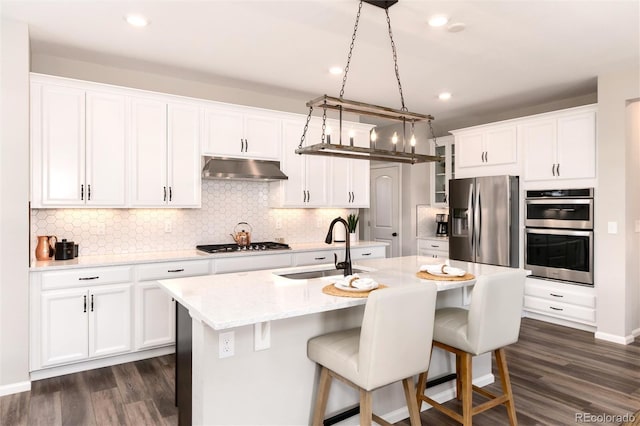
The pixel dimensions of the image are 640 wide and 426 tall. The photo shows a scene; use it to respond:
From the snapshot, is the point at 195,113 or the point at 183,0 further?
the point at 195,113

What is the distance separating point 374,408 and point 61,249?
2881 mm

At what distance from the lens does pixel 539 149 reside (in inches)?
194

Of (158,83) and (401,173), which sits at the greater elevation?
(158,83)

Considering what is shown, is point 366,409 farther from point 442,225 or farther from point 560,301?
point 442,225

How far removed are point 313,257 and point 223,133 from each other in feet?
5.58

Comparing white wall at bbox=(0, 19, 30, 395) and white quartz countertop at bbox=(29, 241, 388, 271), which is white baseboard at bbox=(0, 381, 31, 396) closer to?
white wall at bbox=(0, 19, 30, 395)

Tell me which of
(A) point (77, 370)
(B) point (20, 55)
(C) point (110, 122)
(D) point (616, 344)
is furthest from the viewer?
(D) point (616, 344)

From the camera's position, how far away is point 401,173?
7039 mm

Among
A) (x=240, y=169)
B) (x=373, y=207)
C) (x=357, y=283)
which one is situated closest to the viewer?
(x=357, y=283)

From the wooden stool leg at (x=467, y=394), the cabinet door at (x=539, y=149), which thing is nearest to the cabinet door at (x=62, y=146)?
the wooden stool leg at (x=467, y=394)

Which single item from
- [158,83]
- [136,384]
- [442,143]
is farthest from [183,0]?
[442,143]

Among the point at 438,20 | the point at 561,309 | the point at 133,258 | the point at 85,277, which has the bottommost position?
the point at 561,309

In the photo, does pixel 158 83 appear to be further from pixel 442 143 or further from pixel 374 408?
pixel 442 143

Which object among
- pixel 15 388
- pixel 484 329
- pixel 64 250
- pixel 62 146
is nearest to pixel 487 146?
pixel 484 329
